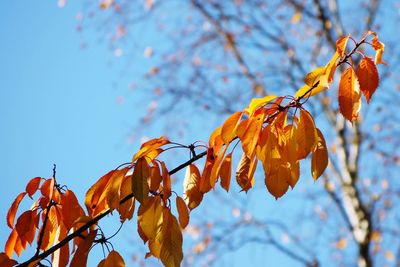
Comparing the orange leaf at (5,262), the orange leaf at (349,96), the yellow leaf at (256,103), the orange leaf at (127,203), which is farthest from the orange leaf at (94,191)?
the orange leaf at (349,96)

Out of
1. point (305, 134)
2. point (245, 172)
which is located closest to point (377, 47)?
point (305, 134)

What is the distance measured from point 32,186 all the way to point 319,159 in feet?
1.67

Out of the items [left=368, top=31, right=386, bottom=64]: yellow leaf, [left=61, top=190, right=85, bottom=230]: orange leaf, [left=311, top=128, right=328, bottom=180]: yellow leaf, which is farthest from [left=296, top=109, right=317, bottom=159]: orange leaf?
[left=61, top=190, right=85, bottom=230]: orange leaf

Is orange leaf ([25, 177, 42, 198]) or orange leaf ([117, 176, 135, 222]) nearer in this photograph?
orange leaf ([117, 176, 135, 222])

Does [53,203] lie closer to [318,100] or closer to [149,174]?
[149,174]

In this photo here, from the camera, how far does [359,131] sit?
4465mm

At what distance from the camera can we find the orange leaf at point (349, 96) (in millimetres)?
938

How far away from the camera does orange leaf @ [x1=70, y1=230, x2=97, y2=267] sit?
0.92 metres

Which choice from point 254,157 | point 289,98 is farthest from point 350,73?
point 254,157

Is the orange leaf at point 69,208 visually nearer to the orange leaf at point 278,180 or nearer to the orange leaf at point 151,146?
the orange leaf at point 151,146

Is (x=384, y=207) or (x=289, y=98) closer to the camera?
(x=289, y=98)

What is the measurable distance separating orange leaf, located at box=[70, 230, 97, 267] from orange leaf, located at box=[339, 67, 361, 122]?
44cm

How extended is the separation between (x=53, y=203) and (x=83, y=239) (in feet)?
0.38

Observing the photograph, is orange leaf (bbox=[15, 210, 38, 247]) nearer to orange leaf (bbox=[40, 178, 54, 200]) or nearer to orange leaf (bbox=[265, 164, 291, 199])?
orange leaf (bbox=[40, 178, 54, 200])
